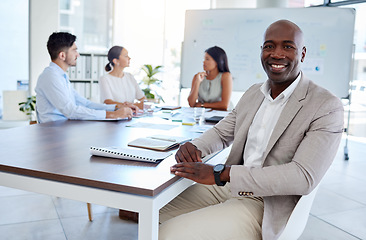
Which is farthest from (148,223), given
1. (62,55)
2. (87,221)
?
(62,55)

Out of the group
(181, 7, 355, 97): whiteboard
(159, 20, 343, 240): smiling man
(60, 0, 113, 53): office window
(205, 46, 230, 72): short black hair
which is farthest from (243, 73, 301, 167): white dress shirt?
(60, 0, 113, 53): office window

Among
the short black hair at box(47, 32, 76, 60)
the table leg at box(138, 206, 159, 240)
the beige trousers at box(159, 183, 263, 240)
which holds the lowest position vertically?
the beige trousers at box(159, 183, 263, 240)

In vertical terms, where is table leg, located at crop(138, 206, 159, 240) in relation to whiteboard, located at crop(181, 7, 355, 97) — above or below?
below

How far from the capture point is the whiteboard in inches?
194

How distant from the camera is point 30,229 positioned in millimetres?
2477

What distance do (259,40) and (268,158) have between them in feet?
13.4

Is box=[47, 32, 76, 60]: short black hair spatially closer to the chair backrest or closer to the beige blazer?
the beige blazer

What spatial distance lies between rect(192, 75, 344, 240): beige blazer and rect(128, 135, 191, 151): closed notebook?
1.53ft

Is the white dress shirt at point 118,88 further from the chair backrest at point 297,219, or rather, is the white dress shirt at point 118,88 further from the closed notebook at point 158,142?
the chair backrest at point 297,219

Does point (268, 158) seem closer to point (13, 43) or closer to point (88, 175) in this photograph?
point (88, 175)

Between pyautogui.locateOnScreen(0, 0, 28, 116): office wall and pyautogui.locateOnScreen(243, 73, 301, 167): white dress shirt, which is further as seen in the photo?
pyautogui.locateOnScreen(0, 0, 28, 116): office wall

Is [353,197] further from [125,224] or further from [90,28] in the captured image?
[90,28]

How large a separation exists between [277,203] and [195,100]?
265cm

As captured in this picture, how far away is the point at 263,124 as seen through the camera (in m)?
1.65
